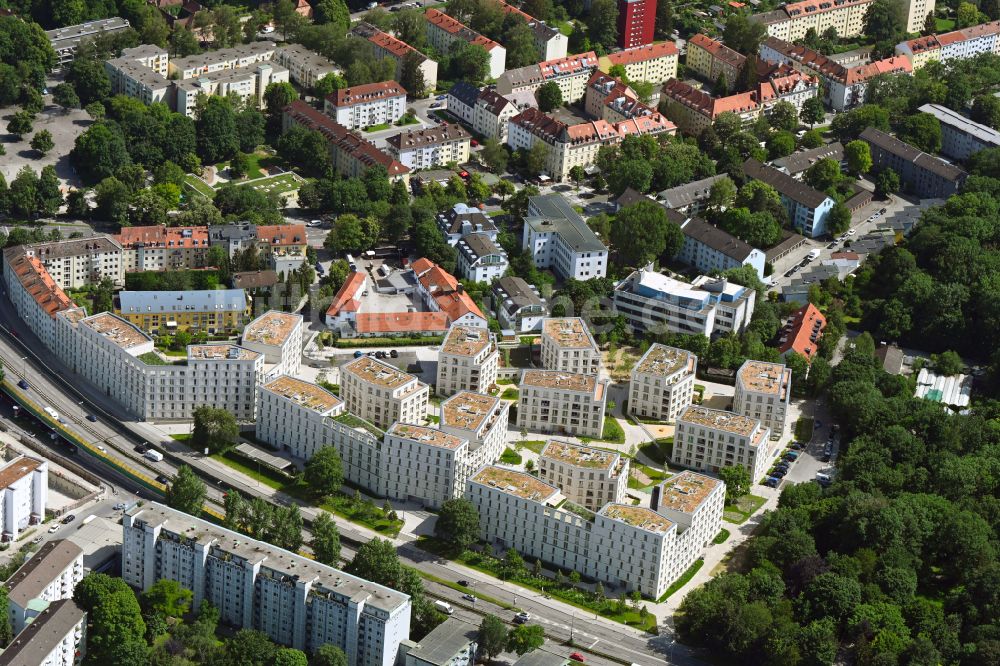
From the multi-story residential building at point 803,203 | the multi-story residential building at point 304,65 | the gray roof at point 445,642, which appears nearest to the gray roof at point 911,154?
the multi-story residential building at point 803,203

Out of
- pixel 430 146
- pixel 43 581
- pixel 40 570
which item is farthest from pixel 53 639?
pixel 430 146

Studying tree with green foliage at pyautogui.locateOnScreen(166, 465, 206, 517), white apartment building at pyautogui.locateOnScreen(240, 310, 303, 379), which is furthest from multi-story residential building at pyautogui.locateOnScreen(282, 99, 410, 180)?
tree with green foliage at pyautogui.locateOnScreen(166, 465, 206, 517)

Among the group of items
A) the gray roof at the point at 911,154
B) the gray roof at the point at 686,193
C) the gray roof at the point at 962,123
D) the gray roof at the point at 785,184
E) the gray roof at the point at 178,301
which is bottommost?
the gray roof at the point at 178,301

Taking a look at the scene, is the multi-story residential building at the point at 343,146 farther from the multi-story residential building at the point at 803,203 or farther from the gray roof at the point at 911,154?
the gray roof at the point at 911,154

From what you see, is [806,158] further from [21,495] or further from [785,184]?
[21,495]

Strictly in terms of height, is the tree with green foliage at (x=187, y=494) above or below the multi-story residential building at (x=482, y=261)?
below

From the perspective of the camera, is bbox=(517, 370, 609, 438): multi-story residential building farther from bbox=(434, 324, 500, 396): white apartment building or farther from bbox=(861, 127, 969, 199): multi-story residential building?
bbox=(861, 127, 969, 199): multi-story residential building
